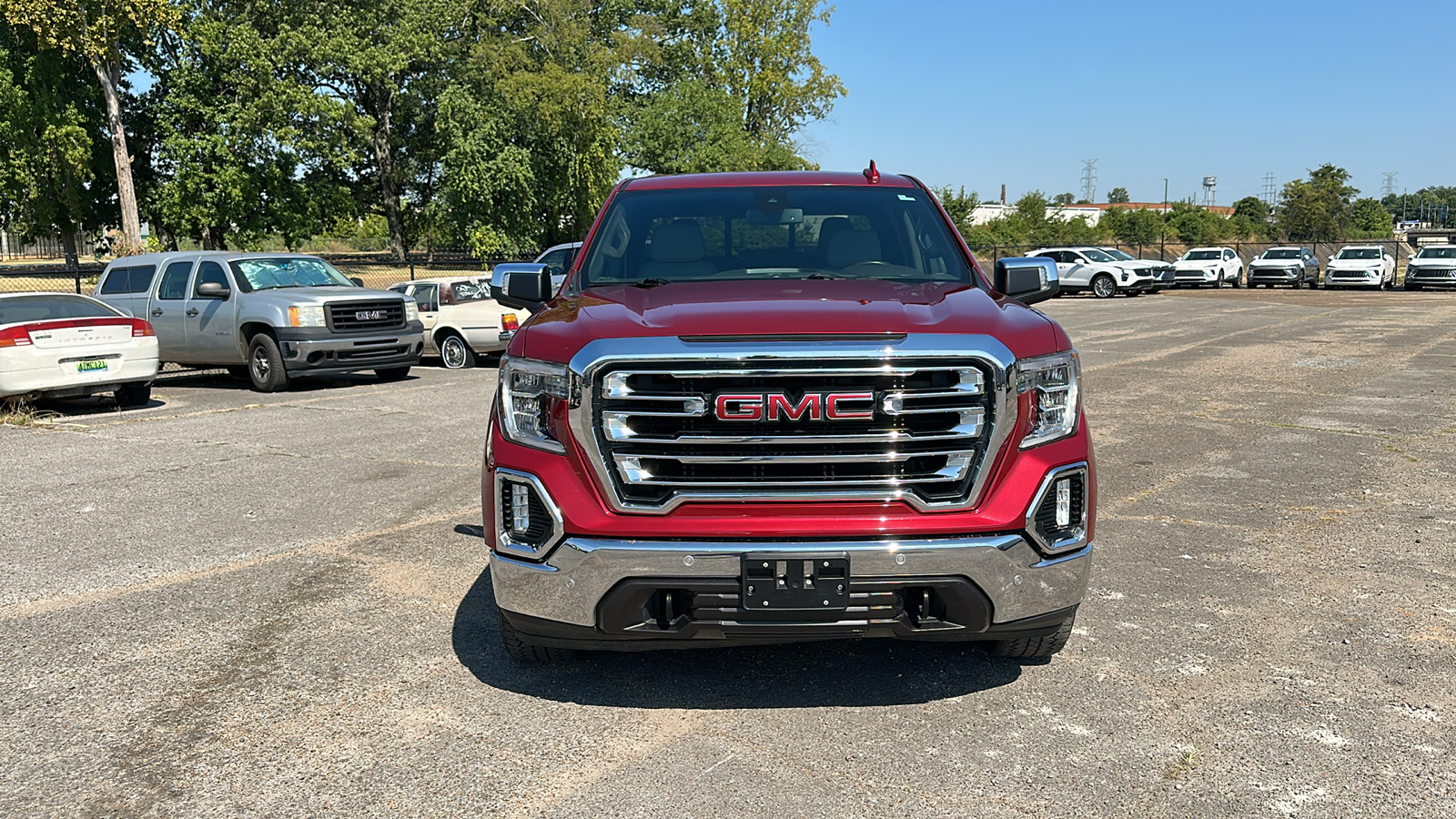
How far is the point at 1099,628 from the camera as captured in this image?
185 inches

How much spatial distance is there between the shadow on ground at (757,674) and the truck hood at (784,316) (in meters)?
1.26

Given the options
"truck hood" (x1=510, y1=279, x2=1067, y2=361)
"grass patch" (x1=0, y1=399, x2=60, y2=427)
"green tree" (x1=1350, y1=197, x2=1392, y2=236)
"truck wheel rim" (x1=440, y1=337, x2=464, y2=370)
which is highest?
"green tree" (x1=1350, y1=197, x2=1392, y2=236)

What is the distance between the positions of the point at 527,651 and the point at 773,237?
2.12 metres

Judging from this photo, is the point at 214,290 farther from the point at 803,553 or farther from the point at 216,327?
the point at 803,553

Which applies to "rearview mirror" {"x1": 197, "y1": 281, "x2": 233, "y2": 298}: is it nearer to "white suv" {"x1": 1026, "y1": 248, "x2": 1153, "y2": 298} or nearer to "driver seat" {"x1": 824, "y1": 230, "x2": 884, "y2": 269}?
"driver seat" {"x1": 824, "y1": 230, "x2": 884, "y2": 269}

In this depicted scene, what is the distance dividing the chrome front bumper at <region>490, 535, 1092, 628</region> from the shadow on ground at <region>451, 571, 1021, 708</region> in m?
0.57

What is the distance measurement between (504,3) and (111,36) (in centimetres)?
1876

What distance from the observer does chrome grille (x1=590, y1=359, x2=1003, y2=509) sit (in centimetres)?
352

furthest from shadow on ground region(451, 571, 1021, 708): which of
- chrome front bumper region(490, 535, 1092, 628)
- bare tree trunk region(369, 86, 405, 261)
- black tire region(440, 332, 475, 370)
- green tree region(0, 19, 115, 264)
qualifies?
bare tree trunk region(369, 86, 405, 261)

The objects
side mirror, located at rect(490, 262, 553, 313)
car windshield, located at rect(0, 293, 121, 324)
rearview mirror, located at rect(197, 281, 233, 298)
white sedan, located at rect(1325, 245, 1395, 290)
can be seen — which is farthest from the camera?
white sedan, located at rect(1325, 245, 1395, 290)

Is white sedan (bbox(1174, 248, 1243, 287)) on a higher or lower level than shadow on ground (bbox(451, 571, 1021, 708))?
higher

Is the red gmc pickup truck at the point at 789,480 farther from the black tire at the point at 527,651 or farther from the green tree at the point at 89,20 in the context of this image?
the green tree at the point at 89,20

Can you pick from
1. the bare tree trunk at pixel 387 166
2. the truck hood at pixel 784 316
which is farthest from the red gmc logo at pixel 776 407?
the bare tree trunk at pixel 387 166

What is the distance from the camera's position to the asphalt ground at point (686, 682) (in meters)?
3.31
